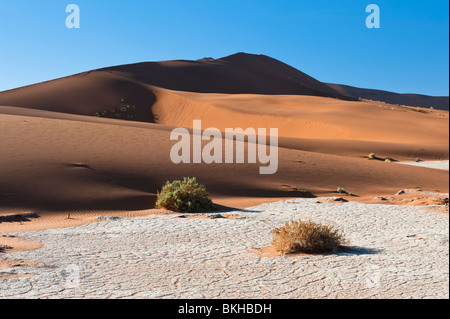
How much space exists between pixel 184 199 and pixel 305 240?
5243mm

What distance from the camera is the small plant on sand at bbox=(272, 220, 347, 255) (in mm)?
8094

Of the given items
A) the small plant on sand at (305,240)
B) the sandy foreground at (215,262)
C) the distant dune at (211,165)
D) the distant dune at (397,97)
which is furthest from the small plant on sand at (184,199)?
the distant dune at (397,97)

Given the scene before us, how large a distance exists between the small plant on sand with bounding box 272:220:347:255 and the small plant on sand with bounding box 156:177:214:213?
4.50 meters

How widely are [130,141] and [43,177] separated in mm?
6714

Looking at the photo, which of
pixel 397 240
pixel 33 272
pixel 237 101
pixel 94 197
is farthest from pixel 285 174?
pixel 237 101

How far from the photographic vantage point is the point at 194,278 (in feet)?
21.5

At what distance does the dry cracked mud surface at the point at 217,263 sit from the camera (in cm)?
602

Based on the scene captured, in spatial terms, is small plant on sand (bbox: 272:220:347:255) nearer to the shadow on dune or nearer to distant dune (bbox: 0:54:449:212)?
the shadow on dune

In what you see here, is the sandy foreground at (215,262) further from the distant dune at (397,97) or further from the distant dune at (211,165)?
the distant dune at (397,97)

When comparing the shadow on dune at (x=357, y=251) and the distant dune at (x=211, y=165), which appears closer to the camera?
the shadow on dune at (x=357, y=251)

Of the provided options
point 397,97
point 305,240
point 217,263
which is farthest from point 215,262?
point 397,97

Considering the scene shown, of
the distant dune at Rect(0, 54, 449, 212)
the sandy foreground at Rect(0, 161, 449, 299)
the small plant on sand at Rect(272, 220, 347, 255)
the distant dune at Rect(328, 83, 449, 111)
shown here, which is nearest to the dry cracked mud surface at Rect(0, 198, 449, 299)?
the sandy foreground at Rect(0, 161, 449, 299)

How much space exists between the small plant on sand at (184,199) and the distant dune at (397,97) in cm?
15429

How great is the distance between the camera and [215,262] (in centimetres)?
742
